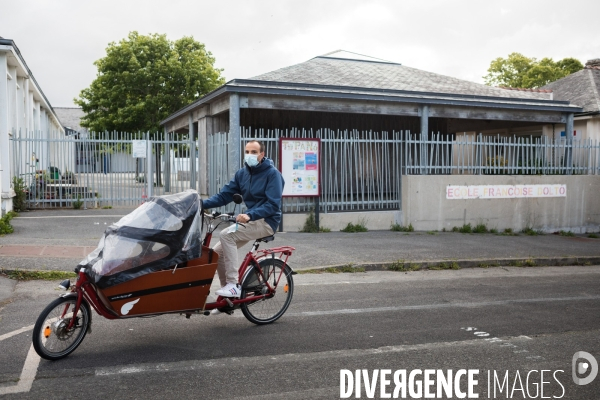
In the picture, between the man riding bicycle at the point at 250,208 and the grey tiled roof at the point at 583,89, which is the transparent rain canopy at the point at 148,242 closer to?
the man riding bicycle at the point at 250,208

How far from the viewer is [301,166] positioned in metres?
13.2

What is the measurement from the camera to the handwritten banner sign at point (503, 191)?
582 inches

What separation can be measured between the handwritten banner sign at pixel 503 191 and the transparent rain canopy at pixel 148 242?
34.6ft

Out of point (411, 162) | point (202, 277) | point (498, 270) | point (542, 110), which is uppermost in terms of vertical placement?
point (542, 110)

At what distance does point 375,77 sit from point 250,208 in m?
12.9

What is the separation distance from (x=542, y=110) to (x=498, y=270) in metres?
8.42

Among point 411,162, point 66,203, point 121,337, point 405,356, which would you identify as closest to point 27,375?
point 121,337

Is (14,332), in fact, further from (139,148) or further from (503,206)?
(503,206)

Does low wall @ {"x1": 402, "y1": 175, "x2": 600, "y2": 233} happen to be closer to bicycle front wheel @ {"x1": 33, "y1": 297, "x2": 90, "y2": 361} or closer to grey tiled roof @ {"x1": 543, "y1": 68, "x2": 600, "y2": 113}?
grey tiled roof @ {"x1": 543, "y1": 68, "x2": 600, "y2": 113}

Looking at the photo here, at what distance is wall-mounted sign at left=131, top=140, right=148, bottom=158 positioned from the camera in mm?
16906

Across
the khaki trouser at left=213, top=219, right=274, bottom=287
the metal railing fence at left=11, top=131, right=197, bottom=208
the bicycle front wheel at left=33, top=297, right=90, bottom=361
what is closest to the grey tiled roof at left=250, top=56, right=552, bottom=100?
the metal railing fence at left=11, top=131, right=197, bottom=208

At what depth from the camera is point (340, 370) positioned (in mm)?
4719

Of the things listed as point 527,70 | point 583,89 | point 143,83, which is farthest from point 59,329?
point 527,70

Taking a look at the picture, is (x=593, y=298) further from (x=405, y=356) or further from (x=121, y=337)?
(x=121, y=337)
